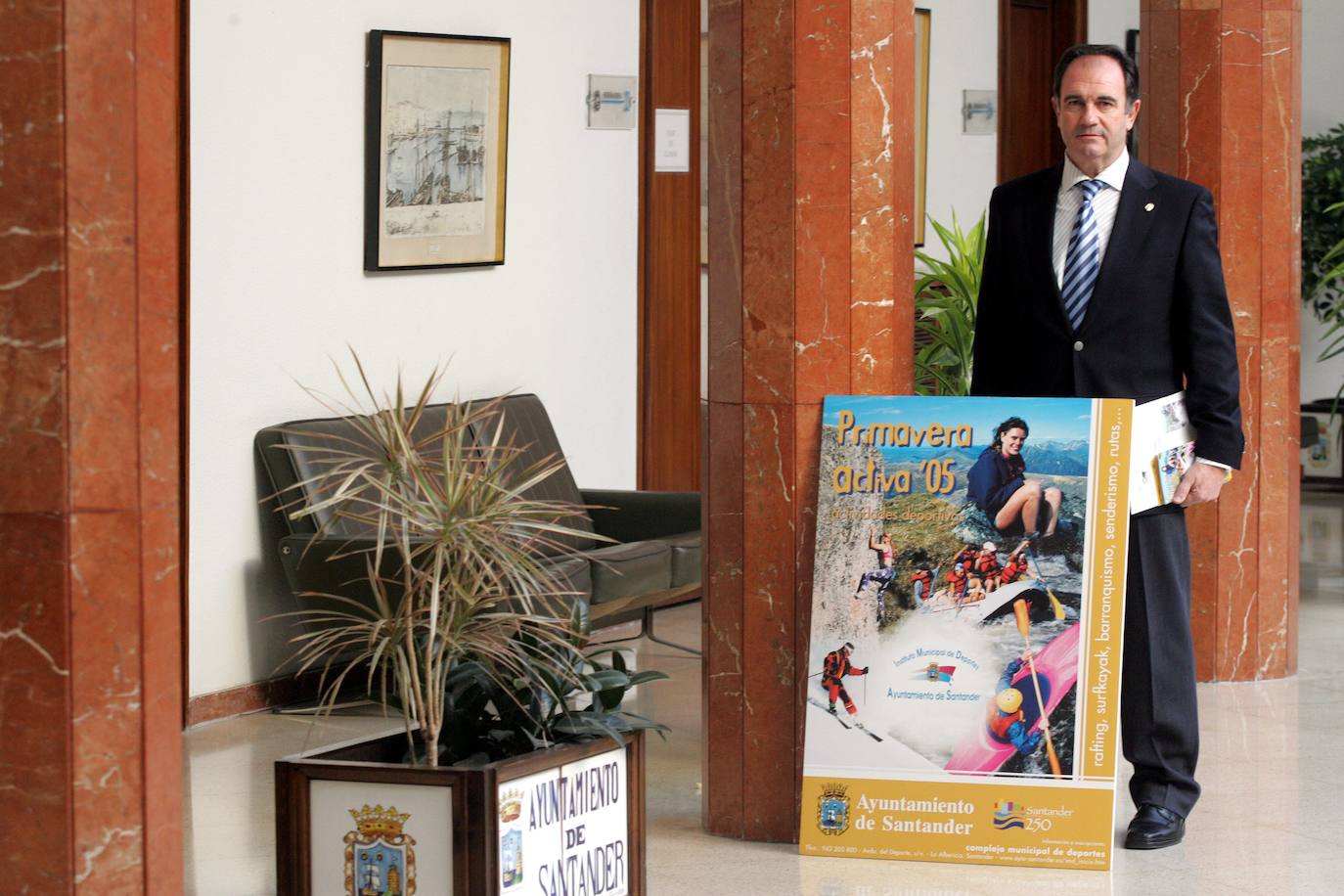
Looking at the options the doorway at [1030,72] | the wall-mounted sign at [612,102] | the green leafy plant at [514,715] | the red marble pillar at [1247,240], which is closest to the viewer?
the green leafy plant at [514,715]

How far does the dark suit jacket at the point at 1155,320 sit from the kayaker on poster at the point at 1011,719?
2.35ft

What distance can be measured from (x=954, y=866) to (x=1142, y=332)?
134cm

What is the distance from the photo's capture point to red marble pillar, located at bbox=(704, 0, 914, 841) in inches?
176

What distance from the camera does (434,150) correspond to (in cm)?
702

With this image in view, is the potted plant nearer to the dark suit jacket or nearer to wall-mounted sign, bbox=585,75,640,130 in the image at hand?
the dark suit jacket

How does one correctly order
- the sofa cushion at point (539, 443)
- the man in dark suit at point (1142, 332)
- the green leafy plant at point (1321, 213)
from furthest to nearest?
the green leafy plant at point (1321, 213), the sofa cushion at point (539, 443), the man in dark suit at point (1142, 332)

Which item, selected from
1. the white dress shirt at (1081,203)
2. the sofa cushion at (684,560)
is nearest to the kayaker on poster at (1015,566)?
the white dress shirt at (1081,203)

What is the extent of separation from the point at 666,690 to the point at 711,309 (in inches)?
94.8

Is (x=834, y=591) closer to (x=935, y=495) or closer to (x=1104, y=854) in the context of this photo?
(x=935, y=495)

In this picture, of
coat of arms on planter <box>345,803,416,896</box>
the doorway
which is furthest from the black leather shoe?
the doorway

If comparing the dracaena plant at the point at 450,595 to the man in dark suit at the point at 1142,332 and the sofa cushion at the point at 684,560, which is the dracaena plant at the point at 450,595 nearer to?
the man in dark suit at the point at 1142,332

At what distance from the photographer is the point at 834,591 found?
14.8 feet

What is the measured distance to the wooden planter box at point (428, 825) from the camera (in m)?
3.32

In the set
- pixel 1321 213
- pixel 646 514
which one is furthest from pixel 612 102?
pixel 1321 213
